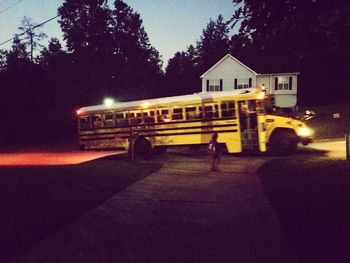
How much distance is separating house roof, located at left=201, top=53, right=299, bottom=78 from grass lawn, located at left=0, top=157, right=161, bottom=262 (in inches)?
1184

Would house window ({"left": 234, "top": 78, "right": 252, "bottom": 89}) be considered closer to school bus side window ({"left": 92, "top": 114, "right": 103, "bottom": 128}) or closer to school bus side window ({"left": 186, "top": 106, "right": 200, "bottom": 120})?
school bus side window ({"left": 92, "top": 114, "right": 103, "bottom": 128})

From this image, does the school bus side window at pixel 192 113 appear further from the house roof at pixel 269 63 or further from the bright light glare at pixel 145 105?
the house roof at pixel 269 63

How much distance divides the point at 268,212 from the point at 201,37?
9715cm

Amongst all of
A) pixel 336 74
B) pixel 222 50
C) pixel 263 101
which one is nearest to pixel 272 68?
pixel 336 74

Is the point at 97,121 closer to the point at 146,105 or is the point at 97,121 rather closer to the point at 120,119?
the point at 120,119

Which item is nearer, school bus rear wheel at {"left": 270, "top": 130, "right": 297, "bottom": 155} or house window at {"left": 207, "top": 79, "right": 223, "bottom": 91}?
school bus rear wheel at {"left": 270, "top": 130, "right": 297, "bottom": 155}

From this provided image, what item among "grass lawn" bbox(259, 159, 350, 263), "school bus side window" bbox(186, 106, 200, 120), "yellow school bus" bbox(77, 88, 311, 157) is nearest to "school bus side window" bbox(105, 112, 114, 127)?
"yellow school bus" bbox(77, 88, 311, 157)

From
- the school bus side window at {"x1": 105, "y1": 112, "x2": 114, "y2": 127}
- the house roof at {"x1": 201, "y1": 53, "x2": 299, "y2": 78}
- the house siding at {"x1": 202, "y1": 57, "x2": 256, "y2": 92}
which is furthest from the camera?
the house siding at {"x1": 202, "y1": 57, "x2": 256, "y2": 92}

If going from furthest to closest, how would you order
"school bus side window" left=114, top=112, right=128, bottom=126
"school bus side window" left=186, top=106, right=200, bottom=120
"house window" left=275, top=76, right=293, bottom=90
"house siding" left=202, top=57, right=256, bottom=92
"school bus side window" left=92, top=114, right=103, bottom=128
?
"house siding" left=202, top=57, right=256, bottom=92 → "house window" left=275, top=76, right=293, bottom=90 → "school bus side window" left=92, top=114, right=103, bottom=128 → "school bus side window" left=114, top=112, right=128, bottom=126 → "school bus side window" left=186, top=106, right=200, bottom=120

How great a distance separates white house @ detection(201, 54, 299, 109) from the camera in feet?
146

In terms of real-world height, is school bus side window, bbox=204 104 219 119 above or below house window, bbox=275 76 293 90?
below

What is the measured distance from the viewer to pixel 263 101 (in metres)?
19.1

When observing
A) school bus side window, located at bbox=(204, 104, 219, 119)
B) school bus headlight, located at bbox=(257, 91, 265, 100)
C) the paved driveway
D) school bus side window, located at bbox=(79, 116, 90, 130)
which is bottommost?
the paved driveway

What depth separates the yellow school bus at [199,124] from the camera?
1905cm
